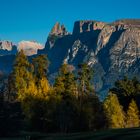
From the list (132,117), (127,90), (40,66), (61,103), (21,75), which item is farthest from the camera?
(127,90)

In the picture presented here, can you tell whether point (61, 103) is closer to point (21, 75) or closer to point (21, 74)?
point (21, 75)

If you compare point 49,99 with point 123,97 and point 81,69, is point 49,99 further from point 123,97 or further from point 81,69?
point 123,97

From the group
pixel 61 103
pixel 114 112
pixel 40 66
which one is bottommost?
pixel 114 112

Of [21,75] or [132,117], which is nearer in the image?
[21,75]

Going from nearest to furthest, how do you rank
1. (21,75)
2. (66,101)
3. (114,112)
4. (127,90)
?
(66,101)
(21,75)
(114,112)
(127,90)

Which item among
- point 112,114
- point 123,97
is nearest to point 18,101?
point 112,114

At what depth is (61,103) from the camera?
9862cm

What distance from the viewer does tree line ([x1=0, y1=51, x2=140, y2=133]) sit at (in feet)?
316

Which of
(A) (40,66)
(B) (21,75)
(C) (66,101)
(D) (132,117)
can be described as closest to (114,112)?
(D) (132,117)

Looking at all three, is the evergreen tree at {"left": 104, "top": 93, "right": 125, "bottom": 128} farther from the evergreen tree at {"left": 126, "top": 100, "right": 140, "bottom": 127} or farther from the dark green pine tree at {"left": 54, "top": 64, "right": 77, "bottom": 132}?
the dark green pine tree at {"left": 54, "top": 64, "right": 77, "bottom": 132}

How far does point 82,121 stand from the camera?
96.3 m

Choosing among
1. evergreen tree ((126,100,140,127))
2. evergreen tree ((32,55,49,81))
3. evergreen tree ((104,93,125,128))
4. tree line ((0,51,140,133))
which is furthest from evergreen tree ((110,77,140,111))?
evergreen tree ((32,55,49,81))

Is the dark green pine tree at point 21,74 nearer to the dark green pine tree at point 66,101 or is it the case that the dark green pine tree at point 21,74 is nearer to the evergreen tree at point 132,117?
the dark green pine tree at point 66,101

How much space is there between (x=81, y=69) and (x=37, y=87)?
49.9 feet
